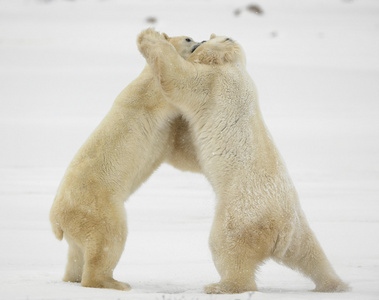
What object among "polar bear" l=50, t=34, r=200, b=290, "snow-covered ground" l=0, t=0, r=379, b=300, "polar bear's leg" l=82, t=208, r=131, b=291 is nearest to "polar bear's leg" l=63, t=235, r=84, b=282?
"polar bear" l=50, t=34, r=200, b=290

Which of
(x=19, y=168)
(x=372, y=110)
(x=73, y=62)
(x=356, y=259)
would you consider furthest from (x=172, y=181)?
(x=73, y=62)

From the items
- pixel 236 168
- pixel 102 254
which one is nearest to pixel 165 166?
pixel 236 168

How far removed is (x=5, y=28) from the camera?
32.4 meters

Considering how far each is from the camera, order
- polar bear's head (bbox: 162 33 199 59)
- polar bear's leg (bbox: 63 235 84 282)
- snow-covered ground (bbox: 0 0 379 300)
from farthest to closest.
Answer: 1. snow-covered ground (bbox: 0 0 379 300)
2. polar bear's head (bbox: 162 33 199 59)
3. polar bear's leg (bbox: 63 235 84 282)

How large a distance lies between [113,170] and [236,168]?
94 cm

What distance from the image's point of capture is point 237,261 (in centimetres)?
416

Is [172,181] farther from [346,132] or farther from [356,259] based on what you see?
[346,132]

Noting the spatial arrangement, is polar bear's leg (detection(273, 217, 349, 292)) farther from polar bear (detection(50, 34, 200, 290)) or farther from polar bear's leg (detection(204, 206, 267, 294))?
polar bear (detection(50, 34, 200, 290))

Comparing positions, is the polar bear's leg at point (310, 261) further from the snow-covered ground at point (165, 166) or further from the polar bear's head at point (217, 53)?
the polar bear's head at point (217, 53)

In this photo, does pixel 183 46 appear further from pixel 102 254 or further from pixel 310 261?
pixel 310 261

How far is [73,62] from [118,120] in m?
23.0

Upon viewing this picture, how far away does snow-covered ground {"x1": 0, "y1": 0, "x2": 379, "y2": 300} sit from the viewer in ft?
17.3

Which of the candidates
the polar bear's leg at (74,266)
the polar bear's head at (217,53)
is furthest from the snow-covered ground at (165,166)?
the polar bear's head at (217,53)

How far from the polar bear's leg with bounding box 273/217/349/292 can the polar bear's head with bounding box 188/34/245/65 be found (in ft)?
4.64
